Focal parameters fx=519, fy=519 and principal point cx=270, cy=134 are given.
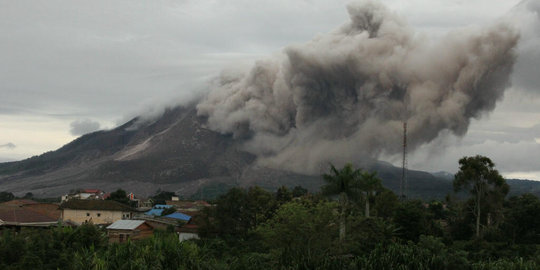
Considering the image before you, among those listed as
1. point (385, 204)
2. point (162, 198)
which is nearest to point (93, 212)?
point (385, 204)

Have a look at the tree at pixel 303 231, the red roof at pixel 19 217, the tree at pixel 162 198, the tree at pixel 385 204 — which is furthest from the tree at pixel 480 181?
the tree at pixel 162 198

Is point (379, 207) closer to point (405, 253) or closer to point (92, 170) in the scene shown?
point (405, 253)

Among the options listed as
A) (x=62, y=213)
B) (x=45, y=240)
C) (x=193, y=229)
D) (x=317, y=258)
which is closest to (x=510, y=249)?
(x=317, y=258)

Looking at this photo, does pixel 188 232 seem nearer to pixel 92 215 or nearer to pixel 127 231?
pixel 127 231

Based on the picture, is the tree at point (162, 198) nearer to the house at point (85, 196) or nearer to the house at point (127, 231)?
the house at point (85, 196)

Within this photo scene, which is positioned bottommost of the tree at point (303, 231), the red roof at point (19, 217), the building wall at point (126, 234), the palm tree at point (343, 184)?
the building wall at point (126, 234)

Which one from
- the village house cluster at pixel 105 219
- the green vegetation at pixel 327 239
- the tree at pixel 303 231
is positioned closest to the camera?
the green vegetation at pixel 327 239
